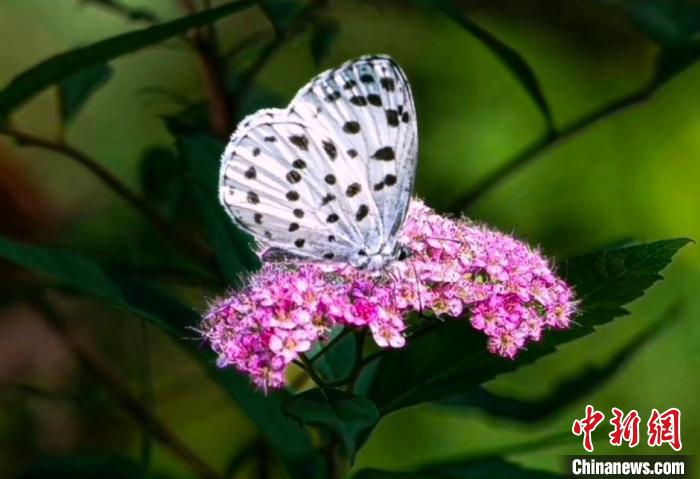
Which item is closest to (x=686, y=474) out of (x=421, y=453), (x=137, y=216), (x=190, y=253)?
(x=421, y=453)

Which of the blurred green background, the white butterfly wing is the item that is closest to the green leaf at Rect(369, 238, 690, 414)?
the white butterfly wing

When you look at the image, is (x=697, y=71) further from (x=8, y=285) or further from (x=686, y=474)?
(x=8, y=285)

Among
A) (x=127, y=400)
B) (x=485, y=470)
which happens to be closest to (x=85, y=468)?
(x=127, y=400)

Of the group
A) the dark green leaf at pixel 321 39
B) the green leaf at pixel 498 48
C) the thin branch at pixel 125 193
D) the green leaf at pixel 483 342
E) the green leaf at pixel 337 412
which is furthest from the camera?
the dark green leaf at pixel 321 39

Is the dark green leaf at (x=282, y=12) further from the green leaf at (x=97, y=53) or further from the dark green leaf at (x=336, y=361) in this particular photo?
the dark green leaf at (x=336, y=361)

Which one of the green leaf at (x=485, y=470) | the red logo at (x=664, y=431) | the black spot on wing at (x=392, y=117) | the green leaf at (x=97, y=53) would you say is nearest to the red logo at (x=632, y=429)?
the red logo at (x=664, y=431)

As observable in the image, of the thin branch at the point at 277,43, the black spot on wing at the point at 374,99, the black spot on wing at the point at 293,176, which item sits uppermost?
the thin branch at the point at 277,43

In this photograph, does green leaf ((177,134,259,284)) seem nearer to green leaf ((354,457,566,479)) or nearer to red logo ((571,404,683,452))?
green leaf ((354,457,566,479))
